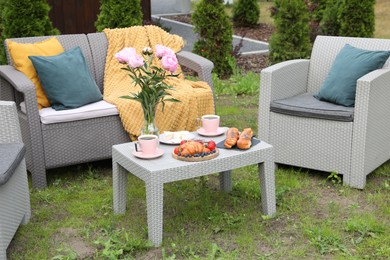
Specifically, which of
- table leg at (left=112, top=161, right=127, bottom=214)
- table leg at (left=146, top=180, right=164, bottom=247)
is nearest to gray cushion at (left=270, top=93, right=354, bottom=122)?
table leg at (left=112, top=161, right=127, bottom=214)

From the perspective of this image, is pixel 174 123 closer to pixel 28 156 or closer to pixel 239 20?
pixel 28 156

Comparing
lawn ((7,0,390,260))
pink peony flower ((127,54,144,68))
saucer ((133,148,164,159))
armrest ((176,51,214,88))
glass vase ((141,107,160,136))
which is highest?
pink peony flower ((127,54,144,68))

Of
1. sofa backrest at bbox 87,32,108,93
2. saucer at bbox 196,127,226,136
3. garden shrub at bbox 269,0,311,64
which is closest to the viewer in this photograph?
saucer at bbox 196,127,226,136

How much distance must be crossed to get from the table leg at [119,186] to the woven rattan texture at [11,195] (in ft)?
1.66

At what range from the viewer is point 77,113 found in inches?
172

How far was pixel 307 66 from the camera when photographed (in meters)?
4.91

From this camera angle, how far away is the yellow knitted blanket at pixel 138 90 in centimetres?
448

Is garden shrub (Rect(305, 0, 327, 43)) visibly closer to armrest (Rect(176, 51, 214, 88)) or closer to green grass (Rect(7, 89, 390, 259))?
armrest (Rect(176, 51, 214, 88))

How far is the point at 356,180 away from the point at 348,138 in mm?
282

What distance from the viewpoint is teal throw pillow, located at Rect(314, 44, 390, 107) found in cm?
433

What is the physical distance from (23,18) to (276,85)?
3.27 meters

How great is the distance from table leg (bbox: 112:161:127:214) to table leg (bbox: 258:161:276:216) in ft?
2.65

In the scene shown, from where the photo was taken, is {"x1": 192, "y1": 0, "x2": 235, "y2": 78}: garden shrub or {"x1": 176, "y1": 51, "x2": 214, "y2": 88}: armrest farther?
{"x1": 192, "y1": 0, "x2": 235, "y2": 78}: garden shrub

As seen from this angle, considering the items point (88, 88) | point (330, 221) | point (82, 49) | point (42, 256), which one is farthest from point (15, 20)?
point (330, 221)
